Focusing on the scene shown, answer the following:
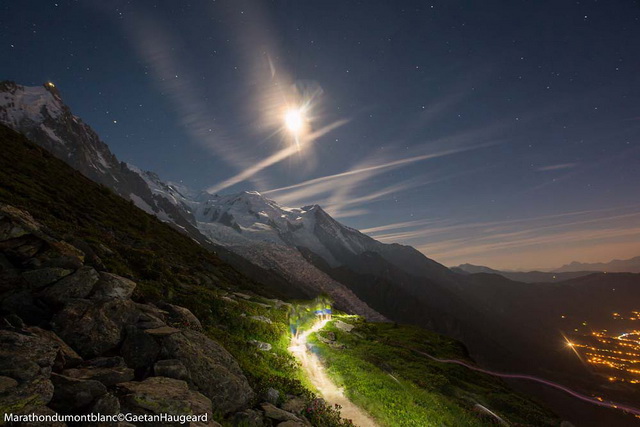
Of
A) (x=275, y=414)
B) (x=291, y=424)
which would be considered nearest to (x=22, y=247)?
(x=275, y=414)

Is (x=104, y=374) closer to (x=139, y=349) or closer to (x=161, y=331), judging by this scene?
(x=139, y=349)

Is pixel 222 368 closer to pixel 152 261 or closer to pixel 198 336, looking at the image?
pixel 198 336

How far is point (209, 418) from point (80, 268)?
9.21 metres

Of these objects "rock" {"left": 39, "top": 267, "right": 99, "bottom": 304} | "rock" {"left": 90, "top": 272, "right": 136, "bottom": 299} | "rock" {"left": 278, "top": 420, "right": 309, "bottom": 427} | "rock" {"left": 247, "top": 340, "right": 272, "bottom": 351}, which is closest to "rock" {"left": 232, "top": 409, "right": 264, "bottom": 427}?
"rock" {"left": 278, "top": 420, "right": 309, "bottom": 427}

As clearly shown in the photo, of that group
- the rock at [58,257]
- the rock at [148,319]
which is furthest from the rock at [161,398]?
the rock at [58,257]

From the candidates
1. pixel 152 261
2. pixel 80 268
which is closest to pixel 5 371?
pixel 80 268

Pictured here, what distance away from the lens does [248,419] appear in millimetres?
11359

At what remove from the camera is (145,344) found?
Answer: 11508 mm

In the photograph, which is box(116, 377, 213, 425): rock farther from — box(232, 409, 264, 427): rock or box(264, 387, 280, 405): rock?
box(264, 387, 280, 405): rock

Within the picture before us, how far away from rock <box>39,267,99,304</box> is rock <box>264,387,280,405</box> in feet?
30.7

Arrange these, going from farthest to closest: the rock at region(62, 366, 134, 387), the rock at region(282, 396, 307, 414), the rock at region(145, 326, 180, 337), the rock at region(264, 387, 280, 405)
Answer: the rock at region(282, 396, 307, 414) → the rock at region(264, 387, 280, 405) → the rock at region(145, 326, 180, 337) → the rock at region(62, 366, 134, 387)

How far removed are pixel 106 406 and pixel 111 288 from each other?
7.37 meters

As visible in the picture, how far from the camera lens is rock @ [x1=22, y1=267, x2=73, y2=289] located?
11.8 meters

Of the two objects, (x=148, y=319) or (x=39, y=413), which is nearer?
(x=39, y=413)
